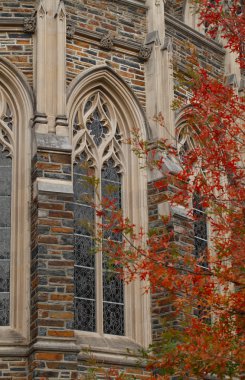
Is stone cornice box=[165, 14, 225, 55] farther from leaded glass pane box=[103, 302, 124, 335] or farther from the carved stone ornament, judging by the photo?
leaded glass pane box=[103, 302, 124, 335]

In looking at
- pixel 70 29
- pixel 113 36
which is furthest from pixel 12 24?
pixel 113 36

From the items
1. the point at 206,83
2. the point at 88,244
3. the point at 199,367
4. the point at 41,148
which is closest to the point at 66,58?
the point at 41,148

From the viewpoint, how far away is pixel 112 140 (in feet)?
57.8

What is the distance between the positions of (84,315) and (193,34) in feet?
23.8

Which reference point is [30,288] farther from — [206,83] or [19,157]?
[206,83]

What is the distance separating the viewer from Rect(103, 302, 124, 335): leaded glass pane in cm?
1639

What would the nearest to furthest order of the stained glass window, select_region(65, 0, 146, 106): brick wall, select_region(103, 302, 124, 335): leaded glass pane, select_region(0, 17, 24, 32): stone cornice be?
select_region(103, 302, 124, 335): leaded glass pane, select_region(0, 17, 24, 32): stone cornice, select_region(65, 0, 146, 106): brick wall, the stained glass window

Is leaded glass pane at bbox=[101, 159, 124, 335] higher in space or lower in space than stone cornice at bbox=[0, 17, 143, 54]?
lower

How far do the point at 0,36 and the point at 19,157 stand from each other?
246 centimetres

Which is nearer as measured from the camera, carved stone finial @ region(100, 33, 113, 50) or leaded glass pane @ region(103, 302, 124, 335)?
leaded glass pane @ region(103, 302, 124, 335)

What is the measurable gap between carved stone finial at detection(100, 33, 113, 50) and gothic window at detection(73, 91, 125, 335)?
36.4 inches

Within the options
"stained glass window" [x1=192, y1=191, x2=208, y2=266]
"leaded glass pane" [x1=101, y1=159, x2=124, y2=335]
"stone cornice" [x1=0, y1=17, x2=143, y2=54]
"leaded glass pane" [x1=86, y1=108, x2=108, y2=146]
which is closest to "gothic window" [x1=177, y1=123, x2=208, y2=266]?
"stained glass window" [x1=192, y1=191, x2=208, y2=266]

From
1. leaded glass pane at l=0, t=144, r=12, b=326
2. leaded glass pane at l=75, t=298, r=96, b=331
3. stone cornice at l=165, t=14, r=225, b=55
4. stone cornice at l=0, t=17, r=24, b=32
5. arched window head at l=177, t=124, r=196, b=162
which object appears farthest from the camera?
stone cornice at l=165, t=14, r=225, b=55

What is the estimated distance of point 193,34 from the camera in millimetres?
19812
